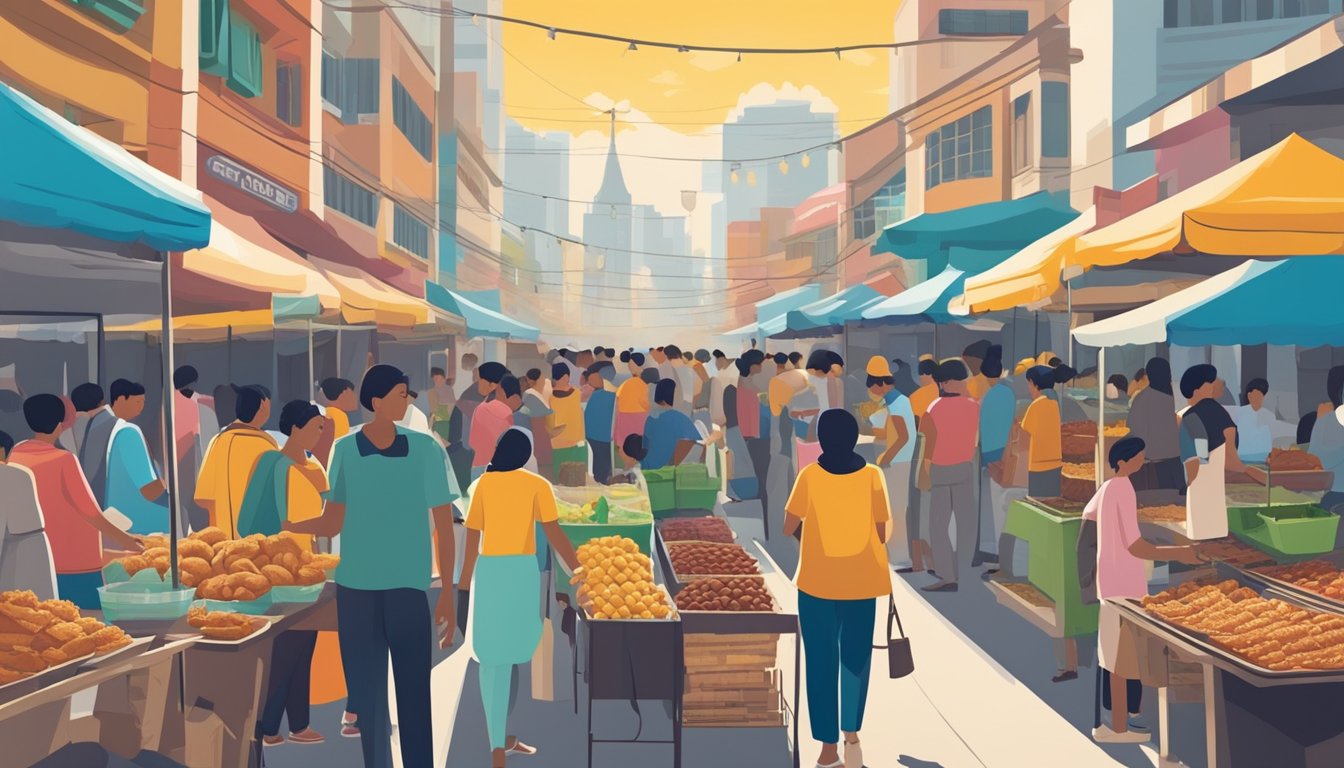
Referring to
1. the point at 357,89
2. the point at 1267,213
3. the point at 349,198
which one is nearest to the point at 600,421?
the point at 1267,213

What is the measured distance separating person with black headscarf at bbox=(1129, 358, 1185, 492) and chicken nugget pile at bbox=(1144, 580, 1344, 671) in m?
3.21

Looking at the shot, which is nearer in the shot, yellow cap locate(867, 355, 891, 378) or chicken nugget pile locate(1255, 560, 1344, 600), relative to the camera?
chicken nugget pile locate(1255, 560, 1344, 600)

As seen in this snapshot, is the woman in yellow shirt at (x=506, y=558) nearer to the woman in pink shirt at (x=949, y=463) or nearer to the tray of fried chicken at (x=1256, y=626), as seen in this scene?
the tray of fried chicken at (x=1256, y=626)

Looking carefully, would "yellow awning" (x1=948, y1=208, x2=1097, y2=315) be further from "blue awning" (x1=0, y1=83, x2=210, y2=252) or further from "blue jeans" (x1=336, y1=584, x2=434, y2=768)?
"blue awning" (x1=0, y1=83, x2=210, y2=252)

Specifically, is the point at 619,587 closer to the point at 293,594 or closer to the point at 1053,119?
the point at 293,594

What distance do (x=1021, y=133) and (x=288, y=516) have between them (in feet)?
117

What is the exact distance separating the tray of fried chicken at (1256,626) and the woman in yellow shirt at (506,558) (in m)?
3.28

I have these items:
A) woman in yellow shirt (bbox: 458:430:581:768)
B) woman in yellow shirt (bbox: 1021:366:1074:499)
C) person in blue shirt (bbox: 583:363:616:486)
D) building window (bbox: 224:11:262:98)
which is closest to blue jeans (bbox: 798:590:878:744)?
woman in yellow shirt (bbox: 458:430:581:768)

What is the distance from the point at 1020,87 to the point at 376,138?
21.2 metres

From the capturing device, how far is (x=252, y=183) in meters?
23.7

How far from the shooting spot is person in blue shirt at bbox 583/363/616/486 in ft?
49.5

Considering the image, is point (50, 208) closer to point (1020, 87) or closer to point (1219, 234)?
point (1219, 234)

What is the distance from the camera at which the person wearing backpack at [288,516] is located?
675 cm

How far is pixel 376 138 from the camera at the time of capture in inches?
1585
